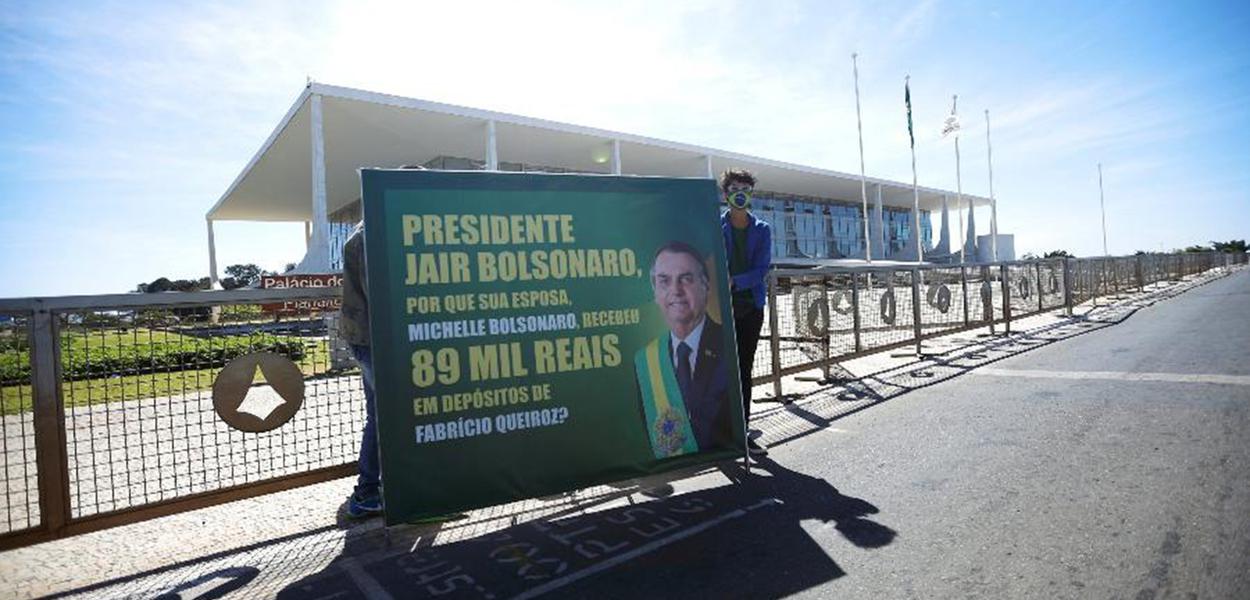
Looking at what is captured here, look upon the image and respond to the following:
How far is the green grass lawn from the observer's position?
3240mm

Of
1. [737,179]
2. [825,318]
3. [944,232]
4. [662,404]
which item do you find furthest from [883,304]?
[944,232]

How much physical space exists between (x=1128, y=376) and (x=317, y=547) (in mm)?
7521

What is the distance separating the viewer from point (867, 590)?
2514 mm

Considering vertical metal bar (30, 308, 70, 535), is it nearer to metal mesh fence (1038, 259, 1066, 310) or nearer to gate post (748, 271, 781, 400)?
gate post (748, 271, 781, 400)

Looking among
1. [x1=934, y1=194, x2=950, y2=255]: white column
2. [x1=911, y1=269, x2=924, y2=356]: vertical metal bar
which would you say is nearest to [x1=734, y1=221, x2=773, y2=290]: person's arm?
[x1=911, y1=269, x2=924, y2=356]: vertical metal bar

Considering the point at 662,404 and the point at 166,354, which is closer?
the point at 166,354

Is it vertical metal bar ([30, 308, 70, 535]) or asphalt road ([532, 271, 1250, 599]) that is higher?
vertical metal bar ([30, 308, 70, 535])

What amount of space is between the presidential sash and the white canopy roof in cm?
1926

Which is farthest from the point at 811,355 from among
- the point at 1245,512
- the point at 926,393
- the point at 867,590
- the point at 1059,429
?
the point at 867,590

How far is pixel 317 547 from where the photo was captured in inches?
132

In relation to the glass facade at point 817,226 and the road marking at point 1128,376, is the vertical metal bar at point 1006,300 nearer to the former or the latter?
the road marking at point 1128,376

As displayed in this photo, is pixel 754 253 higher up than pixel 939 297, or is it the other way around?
pixel 754 253

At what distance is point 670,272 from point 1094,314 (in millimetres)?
14520

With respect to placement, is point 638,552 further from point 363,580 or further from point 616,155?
point 616,155
